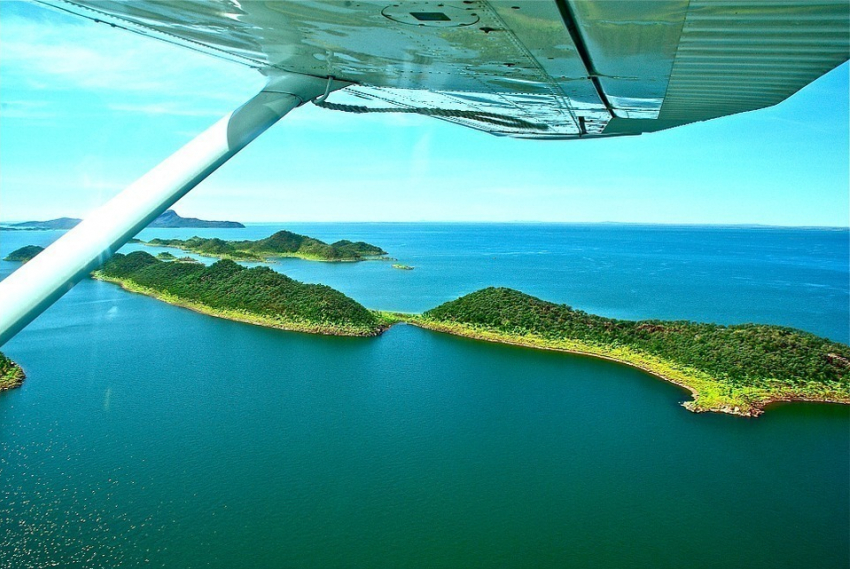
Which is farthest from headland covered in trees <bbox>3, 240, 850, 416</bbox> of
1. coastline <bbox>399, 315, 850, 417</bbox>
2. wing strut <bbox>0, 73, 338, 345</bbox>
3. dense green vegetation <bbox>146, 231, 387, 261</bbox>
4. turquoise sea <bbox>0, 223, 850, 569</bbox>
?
dense green vegetation <bbox>146, 231, 387, 261</bbox>

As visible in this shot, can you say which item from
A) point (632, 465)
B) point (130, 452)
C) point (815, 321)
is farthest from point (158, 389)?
point (815, 321)

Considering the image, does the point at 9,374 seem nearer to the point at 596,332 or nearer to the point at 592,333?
the point at 592,333

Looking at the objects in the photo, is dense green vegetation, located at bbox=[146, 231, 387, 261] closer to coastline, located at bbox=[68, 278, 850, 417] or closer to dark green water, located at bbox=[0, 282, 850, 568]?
coastline, located at bbox=[68, 278, 850, 417]

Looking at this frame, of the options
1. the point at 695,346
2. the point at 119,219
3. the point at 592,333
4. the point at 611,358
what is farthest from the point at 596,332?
the point at 119,219

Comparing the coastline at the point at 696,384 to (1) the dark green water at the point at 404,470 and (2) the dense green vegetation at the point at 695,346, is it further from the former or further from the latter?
(1) the dark green water at the point at 404,470

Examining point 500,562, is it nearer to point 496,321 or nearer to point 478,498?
point 478,498

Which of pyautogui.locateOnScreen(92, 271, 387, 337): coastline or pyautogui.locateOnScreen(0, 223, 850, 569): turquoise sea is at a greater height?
pyautogui.locateOnScreen(92, 271, 387, 337): coastline
